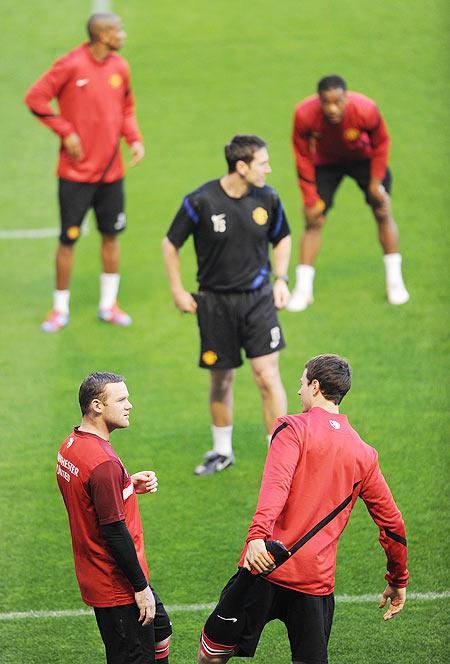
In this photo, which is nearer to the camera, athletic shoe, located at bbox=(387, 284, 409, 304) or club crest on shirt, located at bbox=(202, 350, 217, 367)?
club crest on shirt, located at bbox=(202, 350, 217, 367)

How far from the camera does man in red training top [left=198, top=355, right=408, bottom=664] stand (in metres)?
5.48

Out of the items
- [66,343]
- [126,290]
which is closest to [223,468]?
[66,343]

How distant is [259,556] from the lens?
17.3ft

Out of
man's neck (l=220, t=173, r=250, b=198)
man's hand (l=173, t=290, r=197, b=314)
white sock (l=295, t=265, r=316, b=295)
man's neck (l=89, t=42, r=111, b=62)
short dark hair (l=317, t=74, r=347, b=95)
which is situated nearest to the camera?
man's neck (l=220, t=173, r=250, b=198)

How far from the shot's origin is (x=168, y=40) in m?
18.8

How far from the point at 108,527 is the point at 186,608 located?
1971 millimetres

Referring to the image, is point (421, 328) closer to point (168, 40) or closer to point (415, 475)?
point (415, 475)

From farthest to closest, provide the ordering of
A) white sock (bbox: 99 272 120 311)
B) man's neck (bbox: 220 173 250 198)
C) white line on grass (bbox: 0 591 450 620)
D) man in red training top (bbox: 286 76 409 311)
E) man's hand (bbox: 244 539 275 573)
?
1. white sock (bbox: 99 272 120 311)
2. man in red training top (bbox: 286 76 409 311)
3. man's neck (bbox: 220 173 250 198)
4. white line on grass (bbox: 0 591 450 620)
5. man's hand (bbox: 244 539 275 573)

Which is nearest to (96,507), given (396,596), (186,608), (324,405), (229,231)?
(324,405)

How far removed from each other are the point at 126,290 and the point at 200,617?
19.1 feet

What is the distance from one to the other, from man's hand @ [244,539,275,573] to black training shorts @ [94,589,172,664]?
68 centimetres

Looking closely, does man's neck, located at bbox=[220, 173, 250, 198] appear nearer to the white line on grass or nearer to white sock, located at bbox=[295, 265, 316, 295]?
the white line on grass

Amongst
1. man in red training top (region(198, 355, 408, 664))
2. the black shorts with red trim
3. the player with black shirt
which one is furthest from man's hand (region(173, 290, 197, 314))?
the black shorts with red trim

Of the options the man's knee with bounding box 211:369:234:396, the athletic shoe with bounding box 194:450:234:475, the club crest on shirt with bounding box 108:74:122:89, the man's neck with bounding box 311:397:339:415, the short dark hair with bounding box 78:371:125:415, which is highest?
the club crest on shirt with bounding box 108:74:122:89
